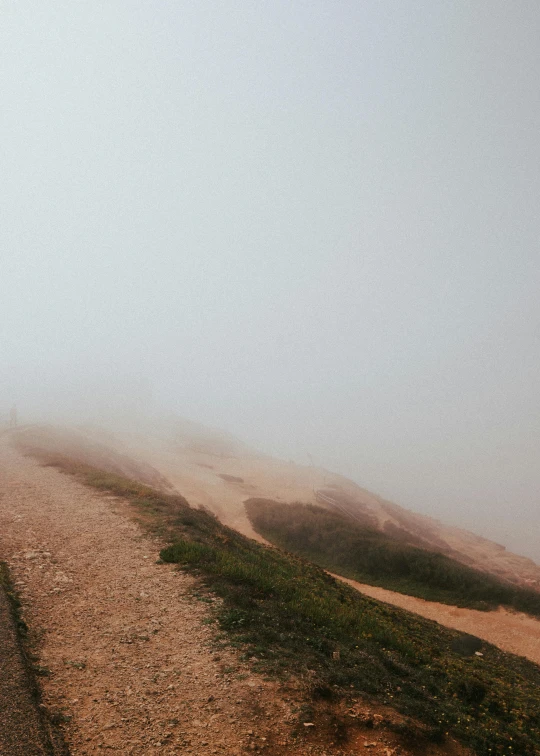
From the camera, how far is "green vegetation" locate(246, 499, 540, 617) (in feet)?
95.0

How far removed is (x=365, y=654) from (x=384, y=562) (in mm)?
22722

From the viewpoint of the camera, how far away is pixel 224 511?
45562 millimetres

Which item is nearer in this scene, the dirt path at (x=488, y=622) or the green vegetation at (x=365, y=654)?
the green vegetation at (x=365, y=654)

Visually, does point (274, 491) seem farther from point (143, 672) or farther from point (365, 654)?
point (143, 672)

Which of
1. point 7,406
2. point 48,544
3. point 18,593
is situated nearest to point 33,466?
point 48,544

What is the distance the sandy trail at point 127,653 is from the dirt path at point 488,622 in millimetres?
18339

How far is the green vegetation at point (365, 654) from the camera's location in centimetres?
959

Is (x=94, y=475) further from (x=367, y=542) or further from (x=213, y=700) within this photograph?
(x=213, y=700)

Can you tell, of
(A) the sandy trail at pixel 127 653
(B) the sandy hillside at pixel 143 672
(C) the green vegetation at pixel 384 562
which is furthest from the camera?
(C) the green vegetation at pixel 384 562

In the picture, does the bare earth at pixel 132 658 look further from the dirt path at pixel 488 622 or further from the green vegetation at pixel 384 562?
the green vegetation at pixel 384 562

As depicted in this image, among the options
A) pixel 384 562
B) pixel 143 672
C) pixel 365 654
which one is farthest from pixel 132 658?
pixel 384 562

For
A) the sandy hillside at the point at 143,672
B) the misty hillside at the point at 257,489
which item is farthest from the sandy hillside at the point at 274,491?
the sandy hillside at the point at 143,672

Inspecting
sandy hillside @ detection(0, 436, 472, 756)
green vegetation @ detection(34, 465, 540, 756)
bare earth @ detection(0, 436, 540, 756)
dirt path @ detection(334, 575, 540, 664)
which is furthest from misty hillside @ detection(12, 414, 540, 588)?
sandy hillside @ detection(0, 436, 472, 756)

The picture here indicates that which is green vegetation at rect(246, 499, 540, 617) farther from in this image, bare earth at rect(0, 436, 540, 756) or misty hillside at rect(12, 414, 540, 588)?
bare earth at rect(0, 436, 540, 756)
